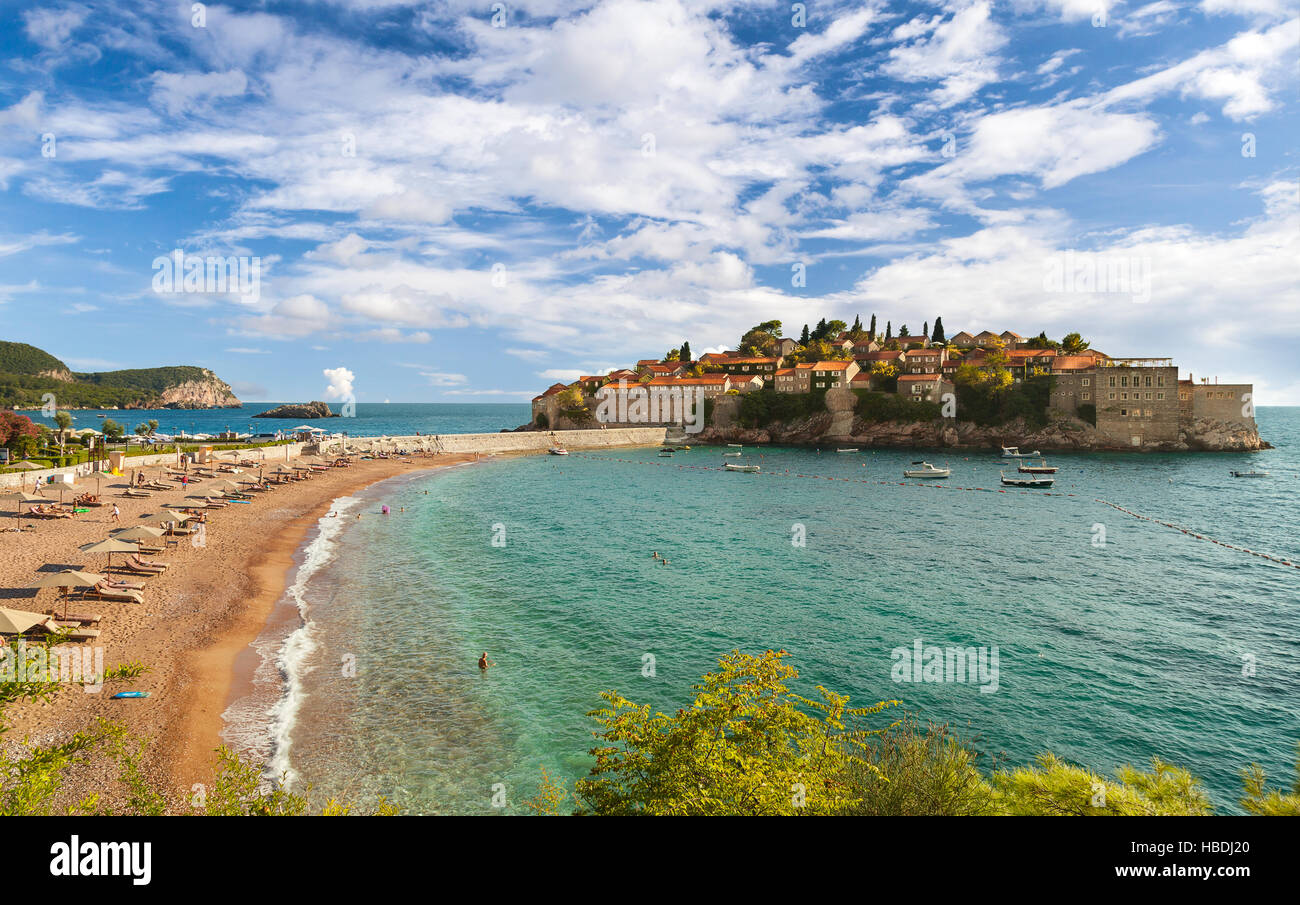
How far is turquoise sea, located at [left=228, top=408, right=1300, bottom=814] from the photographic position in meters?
17.0

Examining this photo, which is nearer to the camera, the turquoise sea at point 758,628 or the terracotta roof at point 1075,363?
the turquoise sea at point 758,628

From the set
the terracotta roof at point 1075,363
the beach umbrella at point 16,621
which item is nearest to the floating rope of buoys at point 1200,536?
the beach umbrella at point 16,621

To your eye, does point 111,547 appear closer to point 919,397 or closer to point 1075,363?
point 919,397

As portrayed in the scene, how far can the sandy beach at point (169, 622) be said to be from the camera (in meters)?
15.4

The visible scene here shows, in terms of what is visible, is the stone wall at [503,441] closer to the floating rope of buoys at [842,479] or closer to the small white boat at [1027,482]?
the floating rope of buoys at [842,479]

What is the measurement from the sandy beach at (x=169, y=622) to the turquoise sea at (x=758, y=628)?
1.40 meters

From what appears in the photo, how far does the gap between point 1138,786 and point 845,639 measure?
12733 mm


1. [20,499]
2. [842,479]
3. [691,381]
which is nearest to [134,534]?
[20,499]

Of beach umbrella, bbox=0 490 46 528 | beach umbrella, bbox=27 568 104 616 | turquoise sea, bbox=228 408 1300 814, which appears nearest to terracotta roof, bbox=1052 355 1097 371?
turquoise sea, bbox=228 408 1300 814

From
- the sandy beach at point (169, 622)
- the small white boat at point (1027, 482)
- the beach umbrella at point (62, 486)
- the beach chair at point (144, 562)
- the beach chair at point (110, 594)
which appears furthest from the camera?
A: the small white boat at point (1027, 482)

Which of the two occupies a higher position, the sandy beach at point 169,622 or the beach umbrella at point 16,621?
the beach umbrella at point 16,621

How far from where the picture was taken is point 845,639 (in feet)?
80.1
